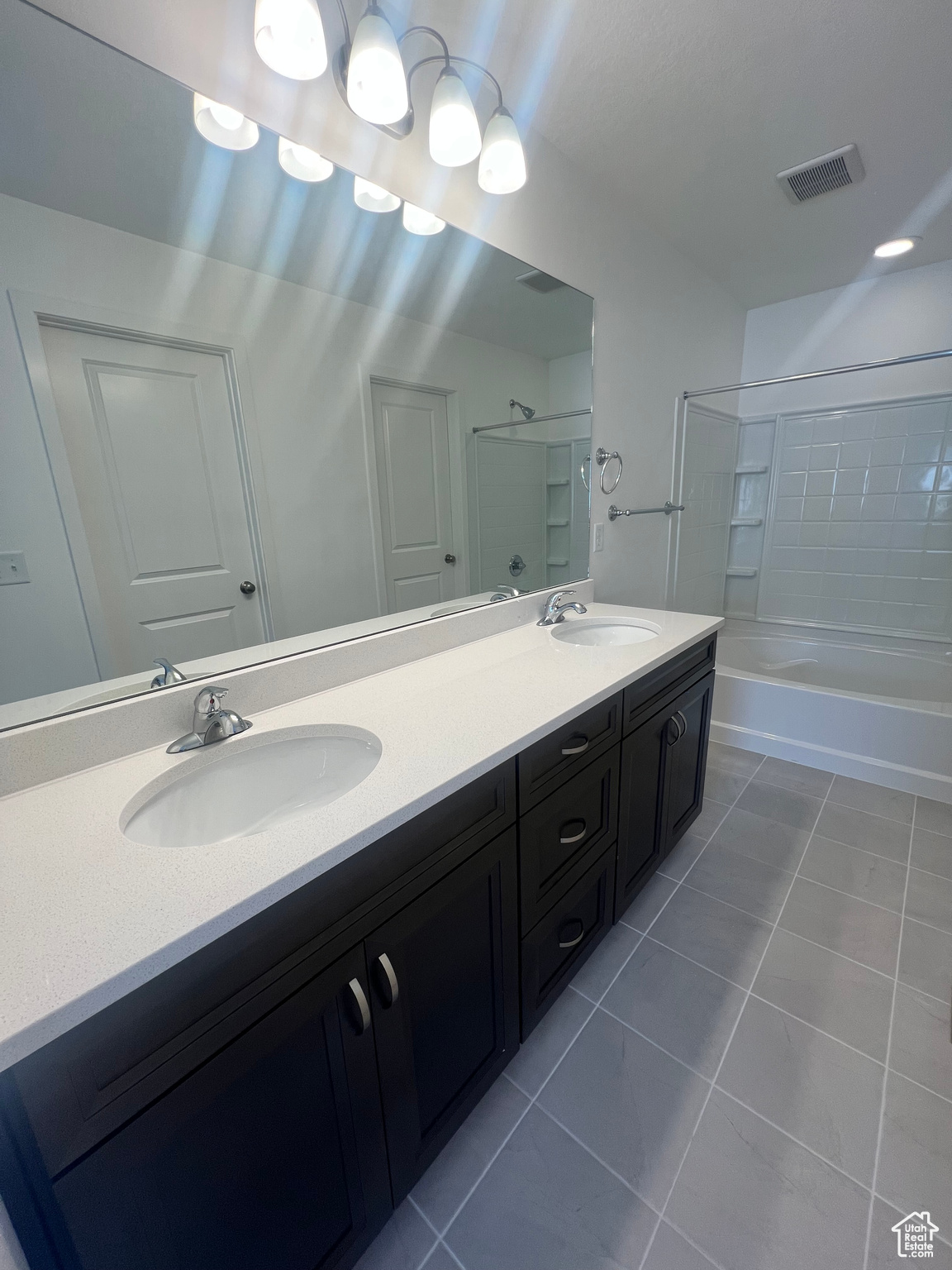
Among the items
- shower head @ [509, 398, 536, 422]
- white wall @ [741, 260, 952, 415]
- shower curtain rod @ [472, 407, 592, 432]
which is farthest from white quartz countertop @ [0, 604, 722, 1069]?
white wall @ [741, 260, 952, 415]

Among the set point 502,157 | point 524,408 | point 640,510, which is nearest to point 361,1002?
point 524,408

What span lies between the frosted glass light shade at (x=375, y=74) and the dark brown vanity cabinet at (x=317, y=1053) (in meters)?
1.34

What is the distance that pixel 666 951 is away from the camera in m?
1.44

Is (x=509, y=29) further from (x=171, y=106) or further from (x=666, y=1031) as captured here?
(x=666, y=1031)

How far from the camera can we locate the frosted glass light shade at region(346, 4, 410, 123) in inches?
37.5

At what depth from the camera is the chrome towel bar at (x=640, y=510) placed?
215 centimetres

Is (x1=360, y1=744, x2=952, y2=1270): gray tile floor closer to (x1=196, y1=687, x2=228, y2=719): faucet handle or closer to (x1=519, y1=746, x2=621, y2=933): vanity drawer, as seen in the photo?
(x1=519, y1=746, x2=621, y2=933): vanity drawer

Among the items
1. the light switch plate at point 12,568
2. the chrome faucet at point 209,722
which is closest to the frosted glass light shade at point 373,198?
the light switch plate at point 12,568

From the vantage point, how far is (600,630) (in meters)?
1.81

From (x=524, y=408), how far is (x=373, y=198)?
691 millimetres

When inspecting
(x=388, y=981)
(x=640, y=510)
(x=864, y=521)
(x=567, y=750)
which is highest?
(x=640, y=510)

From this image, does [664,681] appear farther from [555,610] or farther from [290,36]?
[290,36]

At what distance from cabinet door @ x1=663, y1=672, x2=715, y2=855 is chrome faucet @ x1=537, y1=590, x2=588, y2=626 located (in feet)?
1.53

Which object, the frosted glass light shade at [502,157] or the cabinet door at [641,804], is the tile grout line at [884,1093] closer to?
the cabinet door at [641,804]
